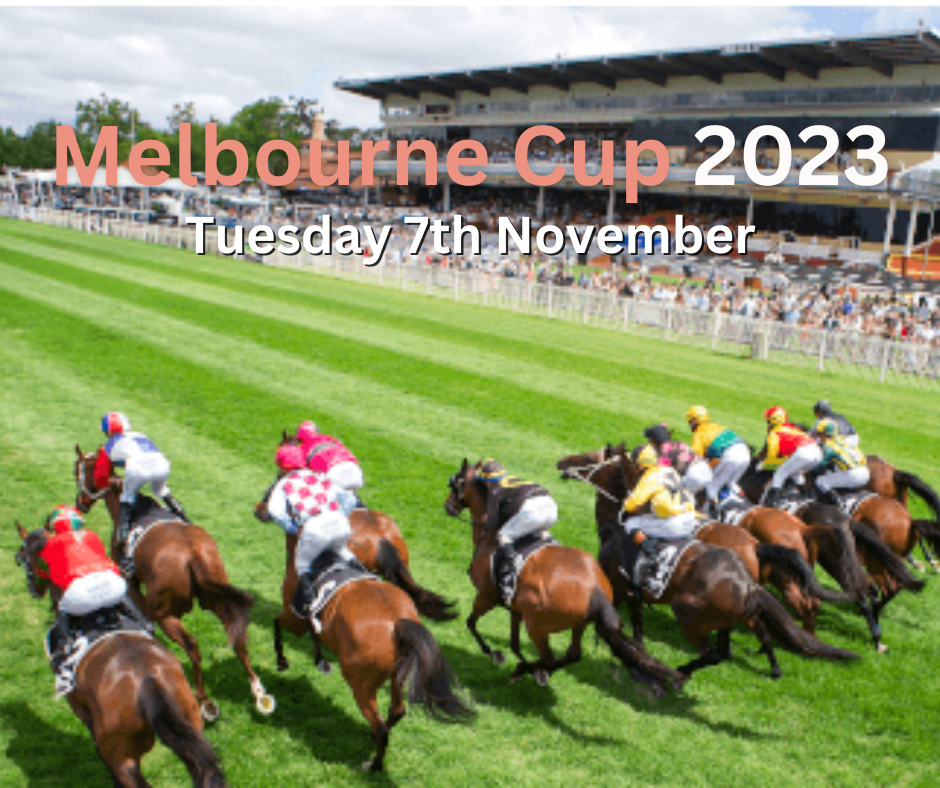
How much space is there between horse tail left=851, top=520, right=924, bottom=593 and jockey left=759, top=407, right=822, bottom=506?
83 cm

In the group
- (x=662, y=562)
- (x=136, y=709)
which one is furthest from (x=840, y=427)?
(x=136, y=709)

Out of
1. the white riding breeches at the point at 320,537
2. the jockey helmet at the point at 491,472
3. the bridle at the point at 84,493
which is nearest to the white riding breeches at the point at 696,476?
the jockey helmet at the point at 491,472

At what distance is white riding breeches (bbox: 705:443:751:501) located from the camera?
7.50 meters

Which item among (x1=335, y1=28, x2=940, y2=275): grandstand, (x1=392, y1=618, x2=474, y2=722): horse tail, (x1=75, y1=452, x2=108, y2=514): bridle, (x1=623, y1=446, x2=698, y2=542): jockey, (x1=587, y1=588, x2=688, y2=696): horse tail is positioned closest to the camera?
(x1=392, y1=618, x2=474, y2=722): horse tail

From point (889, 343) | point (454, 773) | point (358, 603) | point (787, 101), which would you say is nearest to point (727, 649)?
point (454, 773)

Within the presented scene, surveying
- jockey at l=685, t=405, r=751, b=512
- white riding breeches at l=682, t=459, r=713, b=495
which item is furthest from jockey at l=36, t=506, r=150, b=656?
jockey at l=685, t=405, r=751, b=512

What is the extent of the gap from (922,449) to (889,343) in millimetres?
6772

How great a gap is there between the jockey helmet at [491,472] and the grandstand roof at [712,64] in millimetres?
41262

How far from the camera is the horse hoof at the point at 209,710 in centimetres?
513

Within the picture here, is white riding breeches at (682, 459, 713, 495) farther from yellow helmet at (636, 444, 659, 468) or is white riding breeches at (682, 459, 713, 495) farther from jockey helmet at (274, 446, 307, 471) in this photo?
jockey helmet at (274, 446, 307, 471)

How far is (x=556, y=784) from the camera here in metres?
4.81

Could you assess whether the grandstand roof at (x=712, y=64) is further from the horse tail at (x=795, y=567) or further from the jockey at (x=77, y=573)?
the jockey at (x=77, y=573)

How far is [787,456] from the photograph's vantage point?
25.8 ft

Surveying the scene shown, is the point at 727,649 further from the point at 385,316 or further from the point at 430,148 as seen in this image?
the point at 430,148
